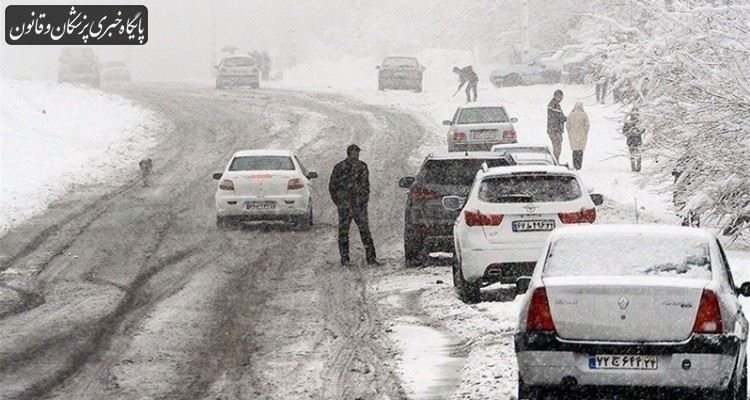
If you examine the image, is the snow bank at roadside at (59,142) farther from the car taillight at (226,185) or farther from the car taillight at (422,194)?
the car taillight at (422,194)

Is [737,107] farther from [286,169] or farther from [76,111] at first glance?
[76,111]

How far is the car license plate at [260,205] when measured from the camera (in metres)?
24.8

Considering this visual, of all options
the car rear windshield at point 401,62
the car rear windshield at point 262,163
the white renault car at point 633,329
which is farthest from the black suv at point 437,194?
the car rear windshield at point 401,62

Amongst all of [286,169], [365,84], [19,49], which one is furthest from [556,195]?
[19,49]

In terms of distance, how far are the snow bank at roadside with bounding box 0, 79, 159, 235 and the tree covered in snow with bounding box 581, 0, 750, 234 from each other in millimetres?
11149

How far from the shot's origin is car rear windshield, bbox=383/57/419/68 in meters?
54.5

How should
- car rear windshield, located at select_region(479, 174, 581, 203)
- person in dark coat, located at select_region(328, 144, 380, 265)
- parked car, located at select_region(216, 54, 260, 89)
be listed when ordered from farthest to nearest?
parked car, located at select_region(216, 54, 260, 89) < person in dark coat, located at select_region(328, 144, 380, 265) < car rear windshield, located at select_region(479, 174, 581, 203)

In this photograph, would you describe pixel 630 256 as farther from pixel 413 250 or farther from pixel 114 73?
pixel 114 73

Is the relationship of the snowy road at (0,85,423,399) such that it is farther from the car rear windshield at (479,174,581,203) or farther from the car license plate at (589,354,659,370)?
the car license plate at (589,354,659,370)

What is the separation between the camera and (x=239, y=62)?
188 ft

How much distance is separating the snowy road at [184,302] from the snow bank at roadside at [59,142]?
994 millimetres

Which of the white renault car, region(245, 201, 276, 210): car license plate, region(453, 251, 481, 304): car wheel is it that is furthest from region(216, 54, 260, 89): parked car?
the white renault car

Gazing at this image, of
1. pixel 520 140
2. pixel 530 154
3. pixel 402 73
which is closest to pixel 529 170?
pixel 530 154

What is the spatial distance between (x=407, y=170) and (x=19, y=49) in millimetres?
120975
